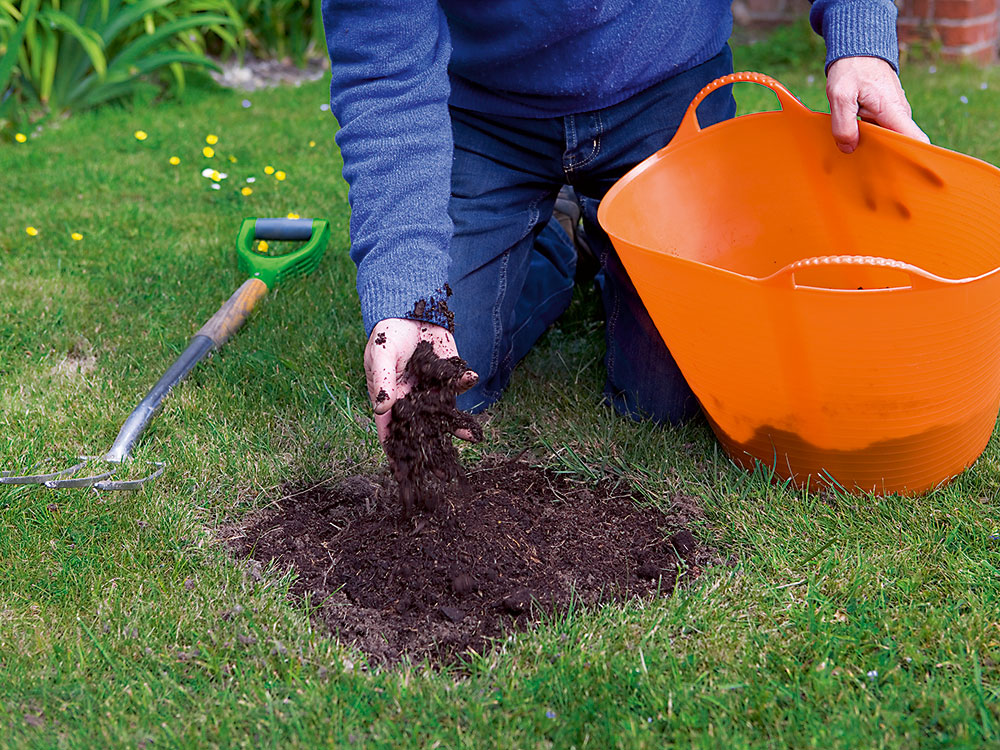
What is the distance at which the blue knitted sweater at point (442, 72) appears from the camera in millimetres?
1542

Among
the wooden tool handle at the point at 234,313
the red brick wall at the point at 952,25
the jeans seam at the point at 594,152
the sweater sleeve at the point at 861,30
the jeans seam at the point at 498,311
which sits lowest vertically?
the wooden tool handle at the point at 234,313

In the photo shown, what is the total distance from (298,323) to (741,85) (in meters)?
2.67

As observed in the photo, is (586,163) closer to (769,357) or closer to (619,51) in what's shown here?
(619,51)

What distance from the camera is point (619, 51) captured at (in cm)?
188

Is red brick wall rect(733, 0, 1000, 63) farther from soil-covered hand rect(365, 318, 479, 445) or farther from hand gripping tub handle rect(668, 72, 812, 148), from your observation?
soil-covered hand rect(365, 318, 479, 445)

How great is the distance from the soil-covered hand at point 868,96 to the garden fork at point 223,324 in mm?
1324

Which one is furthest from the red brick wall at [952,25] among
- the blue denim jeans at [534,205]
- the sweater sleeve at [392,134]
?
the sweater sleeve at [392,134]

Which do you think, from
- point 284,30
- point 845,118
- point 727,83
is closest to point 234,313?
point 727,83

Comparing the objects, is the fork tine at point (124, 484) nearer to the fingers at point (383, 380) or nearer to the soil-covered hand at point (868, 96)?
the fingers at point (383, 380)

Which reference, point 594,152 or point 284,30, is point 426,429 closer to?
point 594,152

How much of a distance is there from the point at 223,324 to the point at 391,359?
0.87 m

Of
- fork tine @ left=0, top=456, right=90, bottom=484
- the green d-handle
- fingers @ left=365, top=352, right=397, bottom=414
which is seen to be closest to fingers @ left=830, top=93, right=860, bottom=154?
fingers @ left=365, top=352, right=397, bottom=414

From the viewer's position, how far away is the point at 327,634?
1399 millimetres

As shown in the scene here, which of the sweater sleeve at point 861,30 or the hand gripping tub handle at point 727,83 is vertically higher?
the sweater sleeve at point 861,30
